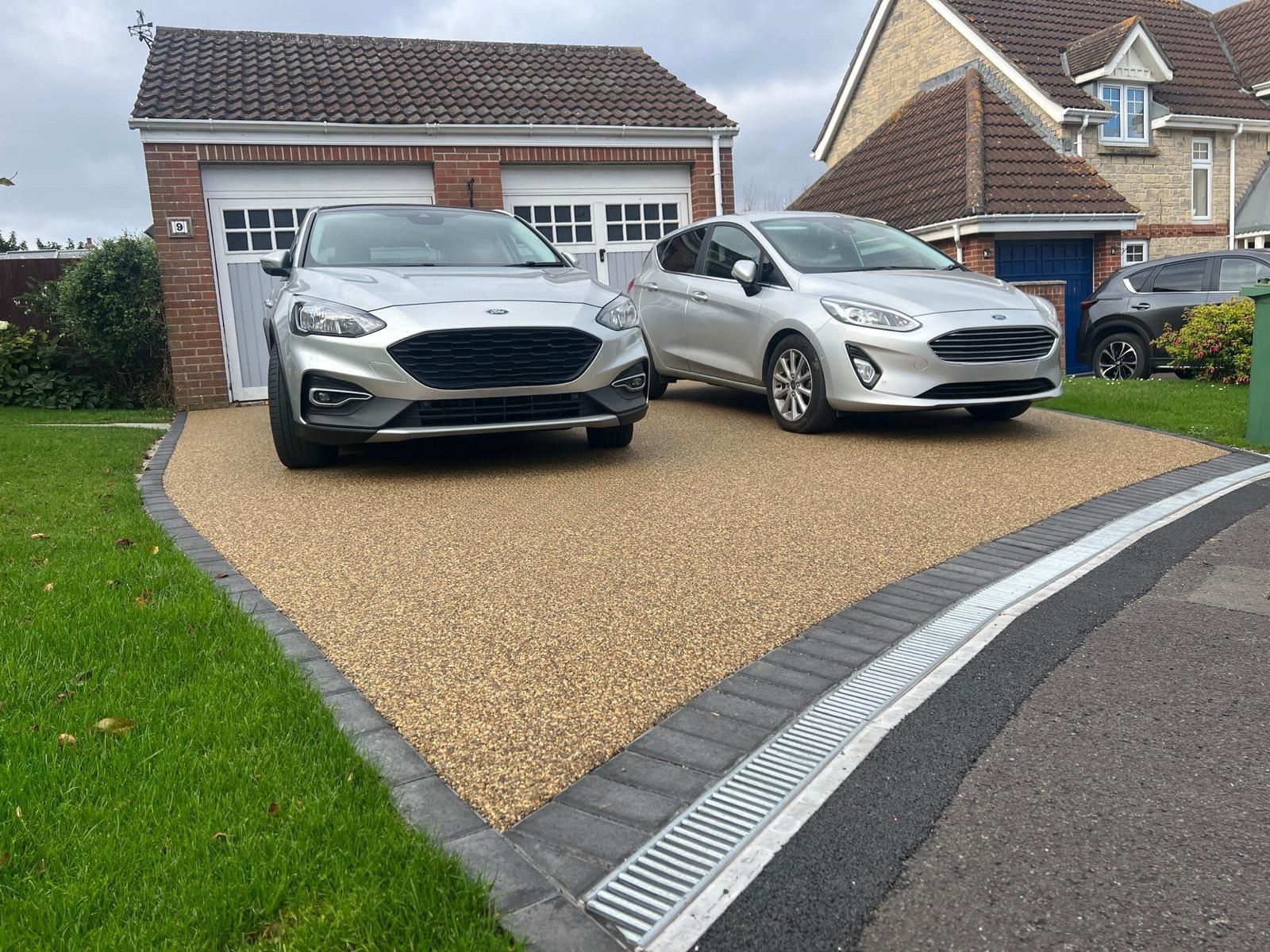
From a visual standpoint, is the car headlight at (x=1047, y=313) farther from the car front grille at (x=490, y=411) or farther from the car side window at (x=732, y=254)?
the car front grille at (x=490, y=411)

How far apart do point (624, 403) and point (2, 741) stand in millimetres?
4499

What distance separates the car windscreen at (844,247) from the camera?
333 inches

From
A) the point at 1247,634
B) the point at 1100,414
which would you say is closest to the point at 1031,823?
the point at 1247,634

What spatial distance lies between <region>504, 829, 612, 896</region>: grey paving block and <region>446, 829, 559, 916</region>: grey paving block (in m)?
0.03

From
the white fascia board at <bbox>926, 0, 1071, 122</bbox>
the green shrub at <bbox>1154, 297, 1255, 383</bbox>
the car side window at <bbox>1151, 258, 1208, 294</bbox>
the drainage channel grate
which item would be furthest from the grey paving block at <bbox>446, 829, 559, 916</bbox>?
the white fascia board at <bbox>926, 0, 1071, 122</bbox>

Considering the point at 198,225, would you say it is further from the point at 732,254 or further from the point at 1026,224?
the point at 1026,224

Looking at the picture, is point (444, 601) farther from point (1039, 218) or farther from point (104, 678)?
point (1039, 218)

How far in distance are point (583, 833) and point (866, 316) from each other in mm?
5772

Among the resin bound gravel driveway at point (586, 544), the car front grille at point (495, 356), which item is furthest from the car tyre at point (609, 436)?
the car front grille at point (495, 356)

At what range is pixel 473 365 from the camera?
20.4 ft

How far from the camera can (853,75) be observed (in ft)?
89.7

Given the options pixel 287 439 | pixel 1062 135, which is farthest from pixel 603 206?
pixel 1062 135

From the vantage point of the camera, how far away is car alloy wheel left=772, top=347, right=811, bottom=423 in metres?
8.03

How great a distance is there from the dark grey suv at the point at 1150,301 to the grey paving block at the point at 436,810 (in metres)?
12.5
